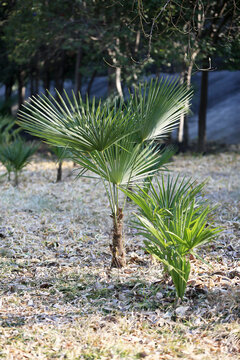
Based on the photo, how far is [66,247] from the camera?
505 cm

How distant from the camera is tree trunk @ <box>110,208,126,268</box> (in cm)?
412

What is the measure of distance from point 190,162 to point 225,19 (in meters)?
3.59

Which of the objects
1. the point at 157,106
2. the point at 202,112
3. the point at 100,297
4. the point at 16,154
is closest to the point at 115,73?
the point at 202,112

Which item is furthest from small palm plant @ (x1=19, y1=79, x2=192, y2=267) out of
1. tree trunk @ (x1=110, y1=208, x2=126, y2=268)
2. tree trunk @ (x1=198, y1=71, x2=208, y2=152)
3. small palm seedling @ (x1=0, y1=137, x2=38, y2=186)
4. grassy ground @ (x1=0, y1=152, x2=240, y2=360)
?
tree trunk @ (x1=198, y1=71, x2=208, y2=152)

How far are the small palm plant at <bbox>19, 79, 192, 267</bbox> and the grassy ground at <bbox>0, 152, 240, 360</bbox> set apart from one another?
0.43m

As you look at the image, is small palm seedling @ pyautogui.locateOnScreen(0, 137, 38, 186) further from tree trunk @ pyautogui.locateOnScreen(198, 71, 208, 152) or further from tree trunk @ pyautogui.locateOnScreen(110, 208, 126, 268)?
tree trunk @ pyautogui.locateOnScreen(198, 71, 208, 152)

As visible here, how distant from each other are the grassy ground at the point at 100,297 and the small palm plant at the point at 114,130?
1.40 feet

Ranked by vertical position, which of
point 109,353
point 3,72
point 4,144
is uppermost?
point 3,72

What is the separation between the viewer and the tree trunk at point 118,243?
13.5ft

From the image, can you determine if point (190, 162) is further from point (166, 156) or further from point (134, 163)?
point (134, 163)

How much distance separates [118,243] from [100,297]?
0.64 metres

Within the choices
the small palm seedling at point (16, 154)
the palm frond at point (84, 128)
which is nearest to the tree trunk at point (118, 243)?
the palm frond at point (84, 128)

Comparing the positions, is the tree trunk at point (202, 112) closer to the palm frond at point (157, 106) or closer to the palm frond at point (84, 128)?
the palm frond at point (157, 106)

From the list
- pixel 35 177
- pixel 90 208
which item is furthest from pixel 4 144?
pixel 90 208
